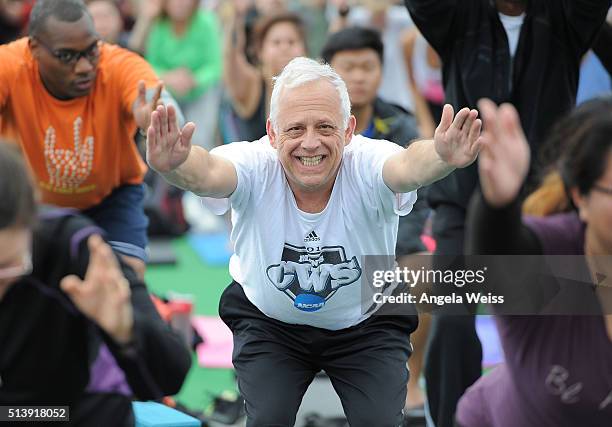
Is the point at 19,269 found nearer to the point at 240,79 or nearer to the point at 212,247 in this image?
the point at 240,79

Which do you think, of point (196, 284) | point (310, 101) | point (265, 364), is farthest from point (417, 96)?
point (265, 364)

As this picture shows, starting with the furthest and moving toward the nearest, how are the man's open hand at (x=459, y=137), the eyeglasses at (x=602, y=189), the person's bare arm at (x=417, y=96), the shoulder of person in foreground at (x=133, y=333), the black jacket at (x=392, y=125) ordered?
the person's bare arm at (x=417, y=96) → the black jacket at (x=392, y=125) → the man's open hand at (x=459, y=137) → the shoulder of person in foreground at (x=133, y=333) → the eyeglasses at (x=602, y=189)

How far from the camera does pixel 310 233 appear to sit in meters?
4.24

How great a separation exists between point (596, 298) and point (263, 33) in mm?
4777

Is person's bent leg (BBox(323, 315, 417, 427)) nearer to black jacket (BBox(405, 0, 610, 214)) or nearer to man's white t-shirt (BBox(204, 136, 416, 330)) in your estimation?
man's white t-shirt (BBox(204, 136, 416, 330))

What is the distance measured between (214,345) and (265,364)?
3.02 meters

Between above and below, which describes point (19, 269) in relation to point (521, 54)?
below

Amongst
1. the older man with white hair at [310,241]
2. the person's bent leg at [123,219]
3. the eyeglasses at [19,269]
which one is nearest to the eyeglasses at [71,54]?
the person's bent leg at [123,219]

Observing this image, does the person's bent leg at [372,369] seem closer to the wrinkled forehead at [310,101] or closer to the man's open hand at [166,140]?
the wrinkled forehead at [310,101]

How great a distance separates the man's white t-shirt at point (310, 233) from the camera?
4234mm

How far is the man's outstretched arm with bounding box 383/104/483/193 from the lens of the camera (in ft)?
12.6

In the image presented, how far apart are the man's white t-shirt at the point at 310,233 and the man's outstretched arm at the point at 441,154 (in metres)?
0.13

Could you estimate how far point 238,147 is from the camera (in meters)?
4.38

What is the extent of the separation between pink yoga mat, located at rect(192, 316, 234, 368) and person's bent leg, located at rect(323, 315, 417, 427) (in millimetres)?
2581
